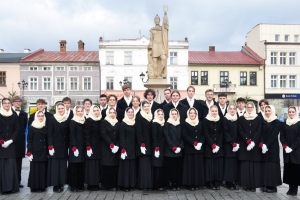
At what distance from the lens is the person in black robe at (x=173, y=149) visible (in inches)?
313

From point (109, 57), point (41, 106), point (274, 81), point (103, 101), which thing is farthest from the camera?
point (274, 81)

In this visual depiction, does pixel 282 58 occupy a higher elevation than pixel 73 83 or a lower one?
higher

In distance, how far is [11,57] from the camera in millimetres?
43312

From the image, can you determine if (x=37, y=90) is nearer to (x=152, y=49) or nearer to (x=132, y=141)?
(x=152, y=49)

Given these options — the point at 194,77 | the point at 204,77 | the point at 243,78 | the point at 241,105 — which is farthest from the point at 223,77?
the point at 241,105

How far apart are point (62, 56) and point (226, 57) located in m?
19.2

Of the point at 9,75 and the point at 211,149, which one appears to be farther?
the point at 9,75

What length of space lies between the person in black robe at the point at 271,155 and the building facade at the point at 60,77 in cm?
3471

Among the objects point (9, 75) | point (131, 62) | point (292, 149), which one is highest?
point (131, 62)

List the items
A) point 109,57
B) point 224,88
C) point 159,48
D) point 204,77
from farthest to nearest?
point 204,77 < point 224,88 < point 109,57 < point 159,48

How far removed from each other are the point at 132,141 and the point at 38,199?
220cm

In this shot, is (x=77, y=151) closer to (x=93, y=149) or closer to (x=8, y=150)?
(x=93, y=149)

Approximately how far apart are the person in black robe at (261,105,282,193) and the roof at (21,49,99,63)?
35146mm

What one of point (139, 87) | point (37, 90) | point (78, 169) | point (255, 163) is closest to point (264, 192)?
point (255, 163)
